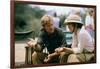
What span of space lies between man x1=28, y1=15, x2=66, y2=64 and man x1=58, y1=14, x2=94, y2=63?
102 mm

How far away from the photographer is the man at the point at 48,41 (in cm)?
184

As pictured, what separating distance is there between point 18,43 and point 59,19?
506mm

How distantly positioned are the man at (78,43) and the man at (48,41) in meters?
0.10

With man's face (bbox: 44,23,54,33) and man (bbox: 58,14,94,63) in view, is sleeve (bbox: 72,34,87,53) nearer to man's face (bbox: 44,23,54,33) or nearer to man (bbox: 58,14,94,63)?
man (bbox: 58,14,94,63)

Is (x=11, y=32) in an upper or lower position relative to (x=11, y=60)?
upper

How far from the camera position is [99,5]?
6.84 ft

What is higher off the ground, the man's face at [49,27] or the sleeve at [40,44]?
the man's face at [49,27]

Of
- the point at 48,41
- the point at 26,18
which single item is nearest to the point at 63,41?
the point at 48,41

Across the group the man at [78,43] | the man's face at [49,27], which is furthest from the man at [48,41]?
the man at [78,43]

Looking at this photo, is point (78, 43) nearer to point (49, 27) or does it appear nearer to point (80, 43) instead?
point (80, 43)

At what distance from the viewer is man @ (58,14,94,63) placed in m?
1.95

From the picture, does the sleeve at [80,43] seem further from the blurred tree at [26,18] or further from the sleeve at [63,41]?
the blurred tree at [26,18]
